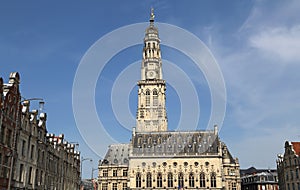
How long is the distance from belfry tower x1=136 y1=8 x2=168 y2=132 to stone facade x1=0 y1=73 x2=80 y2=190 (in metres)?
57.7

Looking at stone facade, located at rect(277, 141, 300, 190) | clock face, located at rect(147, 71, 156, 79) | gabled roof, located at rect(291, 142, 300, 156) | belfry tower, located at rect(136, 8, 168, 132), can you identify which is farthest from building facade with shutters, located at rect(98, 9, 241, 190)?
gabled roof, located at rect(291, 142, 300, 156)

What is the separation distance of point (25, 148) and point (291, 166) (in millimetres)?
59406

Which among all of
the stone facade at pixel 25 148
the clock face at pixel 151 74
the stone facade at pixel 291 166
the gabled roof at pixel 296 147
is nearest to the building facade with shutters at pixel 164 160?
the clock face at pixel 151 74

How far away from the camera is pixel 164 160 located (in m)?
97.4

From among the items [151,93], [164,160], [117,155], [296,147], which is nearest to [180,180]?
[164,160]

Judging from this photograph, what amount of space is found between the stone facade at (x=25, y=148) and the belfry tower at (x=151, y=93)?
57.7 meters

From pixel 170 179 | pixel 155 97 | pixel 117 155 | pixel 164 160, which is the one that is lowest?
pixel 170 179

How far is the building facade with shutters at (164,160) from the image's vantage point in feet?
311

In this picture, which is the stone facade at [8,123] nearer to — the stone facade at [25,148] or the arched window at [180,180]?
the stone facade at [25,148]

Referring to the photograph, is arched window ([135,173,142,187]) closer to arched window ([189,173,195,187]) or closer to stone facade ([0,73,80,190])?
arched window ([189,173,195,187])

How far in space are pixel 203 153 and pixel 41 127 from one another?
198 feet

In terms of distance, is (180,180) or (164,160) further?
(164,160)

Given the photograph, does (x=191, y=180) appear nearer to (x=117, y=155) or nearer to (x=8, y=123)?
(x=117, y=155)

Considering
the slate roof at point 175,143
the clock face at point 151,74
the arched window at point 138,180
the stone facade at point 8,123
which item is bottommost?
the arched window at point 138,180
